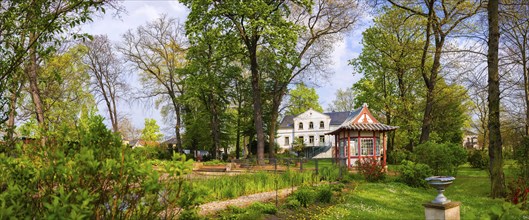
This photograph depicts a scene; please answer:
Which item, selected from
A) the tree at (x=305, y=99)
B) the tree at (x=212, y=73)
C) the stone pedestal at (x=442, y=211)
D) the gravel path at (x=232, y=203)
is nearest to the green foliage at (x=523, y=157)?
the gravel path at (x=232, y=203)

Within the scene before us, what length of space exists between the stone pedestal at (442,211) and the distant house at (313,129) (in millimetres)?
49276

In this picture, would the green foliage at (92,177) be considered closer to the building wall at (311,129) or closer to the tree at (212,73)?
the tree at (212,73)

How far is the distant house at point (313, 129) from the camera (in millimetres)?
56000

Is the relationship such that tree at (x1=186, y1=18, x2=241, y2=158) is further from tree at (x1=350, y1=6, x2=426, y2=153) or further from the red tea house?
tree at (x1=350, y1=6, x2=426, y2=153)

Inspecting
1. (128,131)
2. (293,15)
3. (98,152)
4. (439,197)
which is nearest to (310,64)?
(293,15)

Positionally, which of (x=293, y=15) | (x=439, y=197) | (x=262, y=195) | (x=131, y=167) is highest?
(x=293, y=15)

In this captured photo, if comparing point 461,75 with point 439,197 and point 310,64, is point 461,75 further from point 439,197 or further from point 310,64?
point 310,64

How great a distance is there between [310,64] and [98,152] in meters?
27.4

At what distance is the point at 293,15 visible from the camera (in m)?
28.4

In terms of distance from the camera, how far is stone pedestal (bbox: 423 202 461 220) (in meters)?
5.21

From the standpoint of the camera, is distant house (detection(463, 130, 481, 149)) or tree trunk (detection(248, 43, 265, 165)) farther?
distant house (detection(463, 130, 481, 149))

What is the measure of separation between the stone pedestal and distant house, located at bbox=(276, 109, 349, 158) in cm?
4928

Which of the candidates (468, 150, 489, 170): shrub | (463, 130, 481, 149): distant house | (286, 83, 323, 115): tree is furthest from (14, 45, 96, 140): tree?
(463, 130, 481, 149): distant house

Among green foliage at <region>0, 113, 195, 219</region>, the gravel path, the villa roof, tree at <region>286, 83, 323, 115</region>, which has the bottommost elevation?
the gravel path
